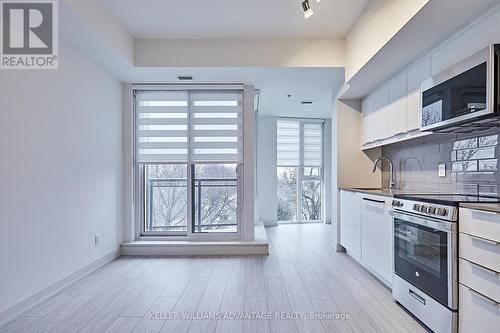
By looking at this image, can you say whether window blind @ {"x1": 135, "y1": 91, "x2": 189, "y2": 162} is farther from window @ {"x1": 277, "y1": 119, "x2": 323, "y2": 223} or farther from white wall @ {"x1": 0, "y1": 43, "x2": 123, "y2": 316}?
window @ {"x1": 277, "y1": 119, "x2": 323, "y2": 223}

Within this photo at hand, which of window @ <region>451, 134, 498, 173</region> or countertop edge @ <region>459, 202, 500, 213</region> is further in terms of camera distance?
window @ <region>451, 134, 498, 173</region>

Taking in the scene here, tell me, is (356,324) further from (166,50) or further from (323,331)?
(166,50)

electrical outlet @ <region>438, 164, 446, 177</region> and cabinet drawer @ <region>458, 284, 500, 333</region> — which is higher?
electrical outlet @ <region>438, 164, 446, 177</region>

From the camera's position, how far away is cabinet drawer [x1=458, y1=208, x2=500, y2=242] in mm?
1631

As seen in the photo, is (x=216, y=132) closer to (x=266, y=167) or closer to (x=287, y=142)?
(x=266, y=167)

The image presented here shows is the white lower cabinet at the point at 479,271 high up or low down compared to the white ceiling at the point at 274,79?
down

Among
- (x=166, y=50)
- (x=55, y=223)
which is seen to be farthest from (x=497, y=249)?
(x=166, y=50)

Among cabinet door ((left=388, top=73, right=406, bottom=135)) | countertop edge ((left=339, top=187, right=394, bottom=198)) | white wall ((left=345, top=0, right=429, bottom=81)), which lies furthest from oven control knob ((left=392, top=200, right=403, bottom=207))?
white wall ((left=345, top=0, right=429, bottom=81))

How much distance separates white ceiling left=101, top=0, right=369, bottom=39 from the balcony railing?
1.99 m

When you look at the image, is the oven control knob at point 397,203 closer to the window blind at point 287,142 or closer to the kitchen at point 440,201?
the kitchen at point 440,201

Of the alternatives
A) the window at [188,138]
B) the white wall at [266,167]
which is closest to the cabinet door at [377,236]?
the window at [188,138]

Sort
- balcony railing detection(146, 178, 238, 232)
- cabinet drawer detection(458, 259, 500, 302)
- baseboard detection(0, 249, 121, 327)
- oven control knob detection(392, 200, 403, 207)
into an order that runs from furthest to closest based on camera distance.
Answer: balcony railing detection(146, 178, 238, 232), oven control knob detection(392, 200, 403, 207), baseboard detection(0, 249, 121, 327), cabinet drawer detection(458, 259, 500, 302)

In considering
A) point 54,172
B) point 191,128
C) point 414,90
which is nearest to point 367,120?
point 414,90

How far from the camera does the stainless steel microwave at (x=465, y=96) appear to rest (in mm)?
→ 1932
